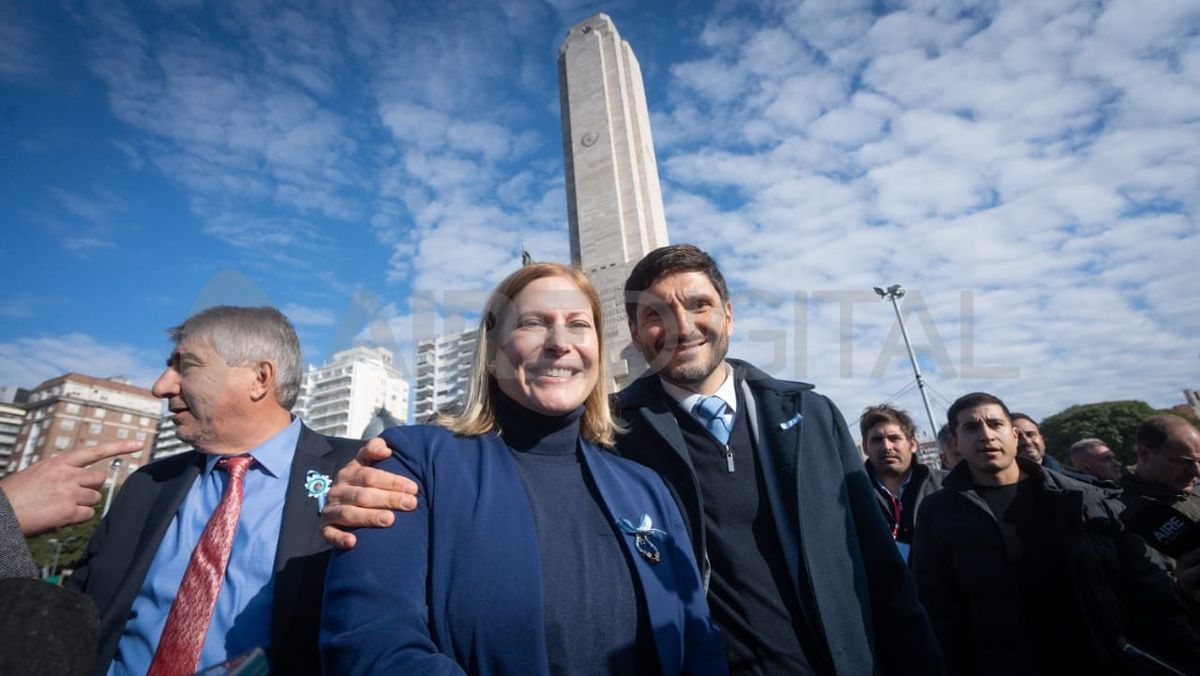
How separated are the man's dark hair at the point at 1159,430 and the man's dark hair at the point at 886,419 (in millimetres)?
1557

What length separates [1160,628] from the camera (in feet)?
9.69

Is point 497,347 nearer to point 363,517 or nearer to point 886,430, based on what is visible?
point 363,517

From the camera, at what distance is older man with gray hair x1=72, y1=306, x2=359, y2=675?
1.98 m

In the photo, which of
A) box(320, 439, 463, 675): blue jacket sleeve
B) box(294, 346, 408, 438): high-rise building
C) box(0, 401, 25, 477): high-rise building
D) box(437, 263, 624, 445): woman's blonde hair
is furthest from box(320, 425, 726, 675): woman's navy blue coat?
box(0, 401, 25, 477): high-rise building

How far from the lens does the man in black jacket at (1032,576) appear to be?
2910 millimetres

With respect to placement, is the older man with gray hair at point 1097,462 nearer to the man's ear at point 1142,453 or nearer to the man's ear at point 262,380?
the man's ear at point 1142,453

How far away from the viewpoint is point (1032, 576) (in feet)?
10.2

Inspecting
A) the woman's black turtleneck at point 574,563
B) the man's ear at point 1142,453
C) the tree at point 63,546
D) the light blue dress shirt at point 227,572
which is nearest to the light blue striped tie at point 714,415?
the woman's black turtleneck at point 574,563

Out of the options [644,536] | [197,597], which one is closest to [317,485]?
[197,597]

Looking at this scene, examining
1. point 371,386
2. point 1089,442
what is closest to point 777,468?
point 1089,442

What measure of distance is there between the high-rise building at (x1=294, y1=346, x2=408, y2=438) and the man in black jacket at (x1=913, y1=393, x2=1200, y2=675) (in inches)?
3061

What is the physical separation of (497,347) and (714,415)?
3.31 ft

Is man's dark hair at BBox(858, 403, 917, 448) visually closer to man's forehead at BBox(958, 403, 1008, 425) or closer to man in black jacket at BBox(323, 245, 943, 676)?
man's forehead at BBox(958, 403, 1008, 425)

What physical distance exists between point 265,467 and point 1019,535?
13.8ft
